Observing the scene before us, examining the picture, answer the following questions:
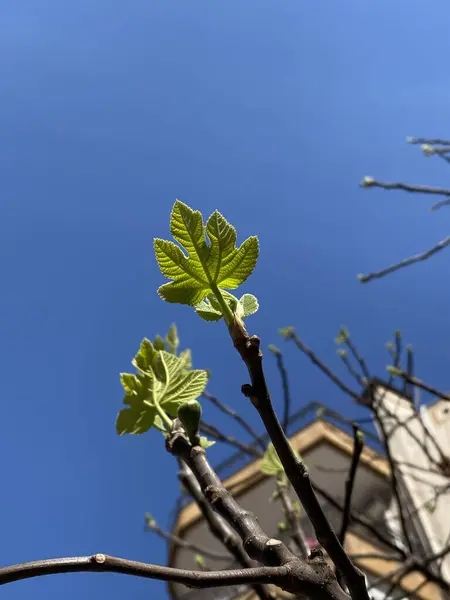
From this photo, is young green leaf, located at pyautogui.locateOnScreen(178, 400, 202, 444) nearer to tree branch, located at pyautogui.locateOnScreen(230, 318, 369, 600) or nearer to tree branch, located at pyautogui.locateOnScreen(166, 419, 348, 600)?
tree branch, located at pyautogui.locateOnScreen(166, 419, 348, 600)

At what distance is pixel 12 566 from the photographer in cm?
54

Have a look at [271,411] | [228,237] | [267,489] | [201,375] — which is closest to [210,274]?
[228,237]

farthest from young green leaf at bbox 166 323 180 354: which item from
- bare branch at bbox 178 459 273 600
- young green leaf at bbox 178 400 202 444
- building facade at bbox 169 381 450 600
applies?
building facade at bbox 169 381 450 600

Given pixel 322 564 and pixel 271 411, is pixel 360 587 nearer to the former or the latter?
pixel 322 564

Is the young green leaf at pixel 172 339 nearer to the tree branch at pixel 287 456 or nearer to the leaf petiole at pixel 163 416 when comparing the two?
the leaf petiole at pixel 163 416

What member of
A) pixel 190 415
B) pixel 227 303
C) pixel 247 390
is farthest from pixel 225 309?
pixel 190 415

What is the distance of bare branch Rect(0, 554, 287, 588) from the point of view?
54 centimetres

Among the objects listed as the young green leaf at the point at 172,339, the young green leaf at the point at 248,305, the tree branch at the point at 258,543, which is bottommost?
the tree branch at the point at 258,543

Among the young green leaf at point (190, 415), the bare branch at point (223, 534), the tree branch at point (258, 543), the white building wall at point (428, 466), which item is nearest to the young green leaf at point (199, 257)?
the young green leaf at point (190, 415)

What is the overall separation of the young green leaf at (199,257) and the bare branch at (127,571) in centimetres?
40

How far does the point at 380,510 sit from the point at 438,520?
9.00 ft

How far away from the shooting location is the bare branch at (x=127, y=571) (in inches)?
21.2

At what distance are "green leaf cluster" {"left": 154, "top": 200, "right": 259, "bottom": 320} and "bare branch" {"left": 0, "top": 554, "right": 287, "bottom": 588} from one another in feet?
1.18

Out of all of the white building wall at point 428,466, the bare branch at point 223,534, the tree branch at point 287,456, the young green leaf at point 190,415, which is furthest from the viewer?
the white building wall at point 428,466
